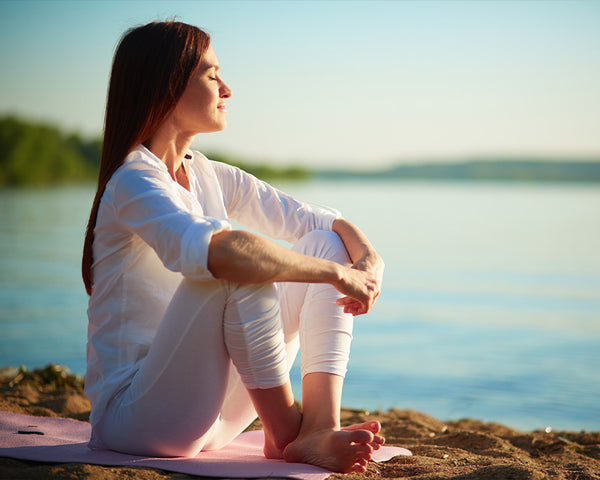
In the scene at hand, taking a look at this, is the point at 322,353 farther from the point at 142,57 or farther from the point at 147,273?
the point at 142,57

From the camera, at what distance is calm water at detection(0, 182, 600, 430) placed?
4.02m

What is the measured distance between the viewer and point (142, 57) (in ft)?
6.02

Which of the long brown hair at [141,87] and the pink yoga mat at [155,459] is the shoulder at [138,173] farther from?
the pink yoga mat at [155,459]

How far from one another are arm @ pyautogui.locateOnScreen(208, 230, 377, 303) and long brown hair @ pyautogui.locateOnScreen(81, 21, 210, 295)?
1.43 feet

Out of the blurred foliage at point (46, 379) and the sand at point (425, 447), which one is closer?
the sand at point (425, 447)

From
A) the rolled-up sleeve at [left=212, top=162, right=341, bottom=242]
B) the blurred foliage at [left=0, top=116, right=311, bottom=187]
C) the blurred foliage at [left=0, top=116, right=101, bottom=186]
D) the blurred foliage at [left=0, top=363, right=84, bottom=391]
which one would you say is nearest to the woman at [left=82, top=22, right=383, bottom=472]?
the rolled-up sleeve at [left=212, top=162, right=341, bottom=242]

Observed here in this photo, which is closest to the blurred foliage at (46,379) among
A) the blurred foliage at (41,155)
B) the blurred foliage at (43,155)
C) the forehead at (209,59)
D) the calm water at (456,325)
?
the calm water at (456,325)

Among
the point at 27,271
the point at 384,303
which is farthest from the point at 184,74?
the point at 27,271

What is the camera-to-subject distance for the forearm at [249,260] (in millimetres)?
1562

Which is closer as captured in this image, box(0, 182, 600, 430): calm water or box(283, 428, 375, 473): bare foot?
box(283, 428, 375, 473): bare foot

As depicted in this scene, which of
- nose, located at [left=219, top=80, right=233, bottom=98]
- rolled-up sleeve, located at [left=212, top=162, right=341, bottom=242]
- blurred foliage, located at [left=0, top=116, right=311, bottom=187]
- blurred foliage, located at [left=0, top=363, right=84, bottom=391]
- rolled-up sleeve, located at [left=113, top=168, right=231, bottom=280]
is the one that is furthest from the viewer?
blurred foliage, located at [left=0, top=116, right=311, bottom=187]

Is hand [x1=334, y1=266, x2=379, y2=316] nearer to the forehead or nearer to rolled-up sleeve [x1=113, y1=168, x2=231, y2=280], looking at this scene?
rolled-up sleeve [x1=113, y1=168, x2=231, y2=280]

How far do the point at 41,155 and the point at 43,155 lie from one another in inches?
4.6

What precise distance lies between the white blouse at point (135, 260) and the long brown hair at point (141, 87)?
2.0 inches
